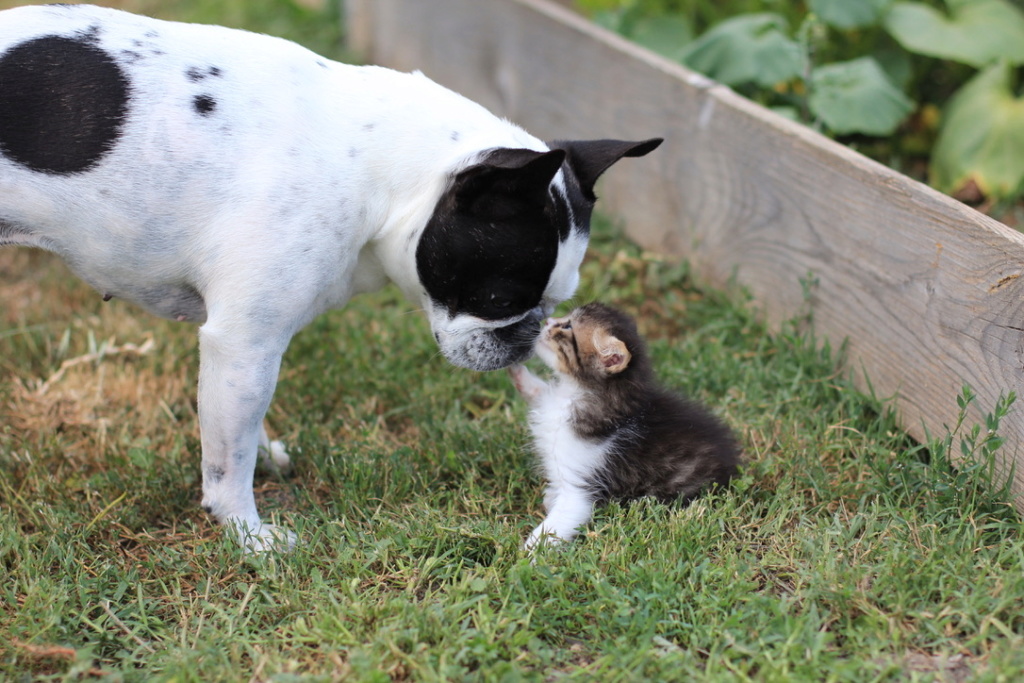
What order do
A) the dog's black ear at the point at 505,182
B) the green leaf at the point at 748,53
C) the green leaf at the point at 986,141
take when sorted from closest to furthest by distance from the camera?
the dog's black ear at the point at 505,182 → the green leaf at the point at 986,141 → the green leaf at the point at 748,53

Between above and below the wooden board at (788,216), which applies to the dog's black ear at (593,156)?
above

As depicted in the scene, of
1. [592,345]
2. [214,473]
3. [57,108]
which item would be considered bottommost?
[214,473]

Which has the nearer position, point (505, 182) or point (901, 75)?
point (505, 182)

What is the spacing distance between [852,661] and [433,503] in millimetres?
1329

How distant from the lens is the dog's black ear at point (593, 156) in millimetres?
3043

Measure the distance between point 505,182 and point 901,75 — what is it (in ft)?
10.3

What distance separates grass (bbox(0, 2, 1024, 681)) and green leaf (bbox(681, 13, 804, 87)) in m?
1.37

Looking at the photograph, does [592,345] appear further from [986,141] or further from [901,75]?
[901,75]

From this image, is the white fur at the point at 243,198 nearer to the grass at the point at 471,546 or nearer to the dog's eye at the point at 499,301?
the dog's eye at the point at 499,301

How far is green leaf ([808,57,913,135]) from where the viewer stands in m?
4.40

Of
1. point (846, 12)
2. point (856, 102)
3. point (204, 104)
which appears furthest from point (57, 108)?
point (846, 12)

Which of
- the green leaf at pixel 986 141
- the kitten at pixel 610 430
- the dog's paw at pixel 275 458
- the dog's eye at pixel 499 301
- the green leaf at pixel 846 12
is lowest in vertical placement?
the dog's paw at pixel 275 458

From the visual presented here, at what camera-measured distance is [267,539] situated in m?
2.92

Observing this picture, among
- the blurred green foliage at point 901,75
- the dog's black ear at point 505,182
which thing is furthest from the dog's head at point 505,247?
the blurred green foliage at point 901,75
